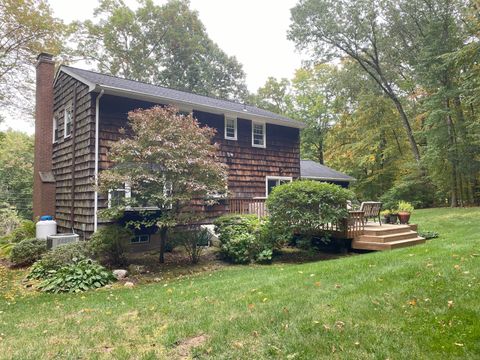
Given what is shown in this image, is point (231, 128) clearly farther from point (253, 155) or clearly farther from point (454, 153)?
point (454, 153)

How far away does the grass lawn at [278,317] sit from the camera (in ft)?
10.5

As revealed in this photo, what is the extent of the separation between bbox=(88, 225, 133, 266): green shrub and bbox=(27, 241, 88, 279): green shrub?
A: 0.29 m

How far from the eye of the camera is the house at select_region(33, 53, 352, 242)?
10.3 m

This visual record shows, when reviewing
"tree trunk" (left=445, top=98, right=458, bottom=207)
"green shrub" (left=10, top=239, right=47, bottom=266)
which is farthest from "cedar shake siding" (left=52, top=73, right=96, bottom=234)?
"tree trunk" (left=445, top=98, right=458, bottom=207)

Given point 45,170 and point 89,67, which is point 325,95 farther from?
point 45,170

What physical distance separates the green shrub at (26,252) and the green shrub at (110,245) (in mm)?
2342

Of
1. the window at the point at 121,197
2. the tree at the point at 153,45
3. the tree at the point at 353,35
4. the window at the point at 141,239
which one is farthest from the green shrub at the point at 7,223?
the tree at the point at 353,35

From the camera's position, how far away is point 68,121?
12234 mm

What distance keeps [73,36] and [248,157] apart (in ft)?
67.6

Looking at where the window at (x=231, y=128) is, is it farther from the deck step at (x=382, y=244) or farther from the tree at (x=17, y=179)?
the tree at (x=17, y=179)

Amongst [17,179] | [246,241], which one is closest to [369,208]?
[246,241]

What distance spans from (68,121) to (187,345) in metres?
11.3

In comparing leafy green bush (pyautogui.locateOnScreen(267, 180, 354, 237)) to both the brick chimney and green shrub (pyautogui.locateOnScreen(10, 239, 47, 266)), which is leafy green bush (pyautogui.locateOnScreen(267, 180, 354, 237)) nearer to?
green shrub (pyautogui.locateOnScreen(10, 239, 47, 266))

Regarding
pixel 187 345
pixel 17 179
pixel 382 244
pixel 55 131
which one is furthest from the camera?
pixel 17 179
